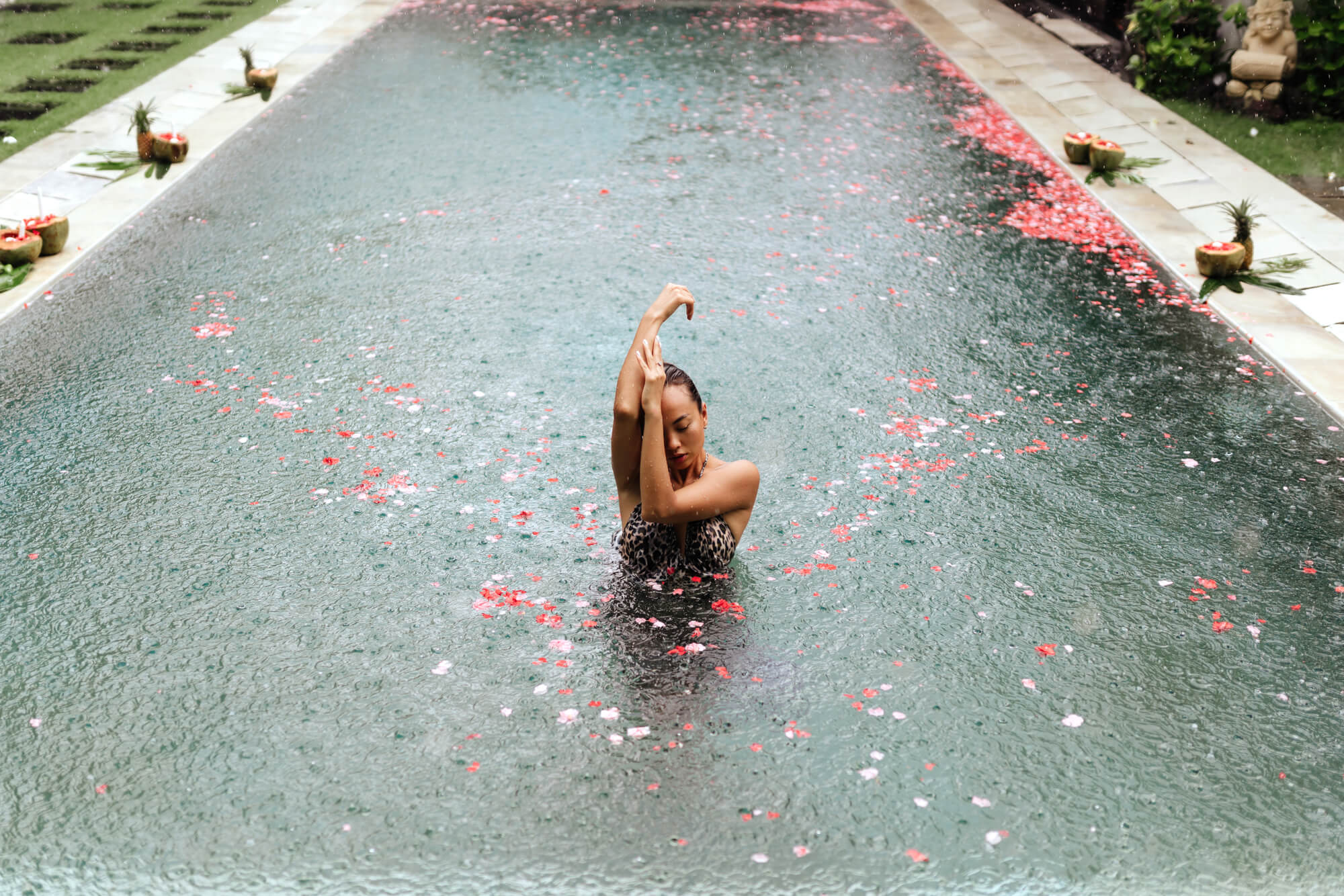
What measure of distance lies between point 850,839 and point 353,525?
2893 millimetres

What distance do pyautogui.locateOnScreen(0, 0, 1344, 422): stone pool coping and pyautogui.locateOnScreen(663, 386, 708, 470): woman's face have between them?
13.9ft

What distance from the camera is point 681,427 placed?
4750 millimetres

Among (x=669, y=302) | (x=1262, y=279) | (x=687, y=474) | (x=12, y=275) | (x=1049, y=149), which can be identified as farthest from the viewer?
(x=1049, y=149)

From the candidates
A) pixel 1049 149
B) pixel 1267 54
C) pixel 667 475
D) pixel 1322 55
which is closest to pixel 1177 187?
pixel 1049 149

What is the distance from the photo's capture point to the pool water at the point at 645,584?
3.99m

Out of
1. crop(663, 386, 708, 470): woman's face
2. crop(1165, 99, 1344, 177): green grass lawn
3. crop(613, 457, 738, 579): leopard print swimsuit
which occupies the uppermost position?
crop(663, 386, 708, 470): woman's face

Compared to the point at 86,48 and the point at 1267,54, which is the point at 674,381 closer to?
the point at 1267,54

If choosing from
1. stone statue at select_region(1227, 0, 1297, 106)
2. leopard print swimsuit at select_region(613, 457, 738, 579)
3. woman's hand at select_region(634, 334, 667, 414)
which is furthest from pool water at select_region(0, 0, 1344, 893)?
stone statue at select_region(1227, 0, 1297, 106)

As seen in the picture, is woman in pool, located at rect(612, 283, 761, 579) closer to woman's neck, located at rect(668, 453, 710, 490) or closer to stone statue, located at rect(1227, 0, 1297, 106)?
woman's neck, located at rect(668, 453, 710, 490)

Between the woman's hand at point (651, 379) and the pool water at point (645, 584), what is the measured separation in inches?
38.9

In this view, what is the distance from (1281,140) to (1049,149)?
2.49 metres

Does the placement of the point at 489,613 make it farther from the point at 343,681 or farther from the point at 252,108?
the point at 252,108

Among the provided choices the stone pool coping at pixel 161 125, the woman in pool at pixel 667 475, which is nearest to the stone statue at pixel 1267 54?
the woman in pool at pixel 667 475

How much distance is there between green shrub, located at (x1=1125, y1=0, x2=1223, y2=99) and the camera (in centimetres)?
1320
